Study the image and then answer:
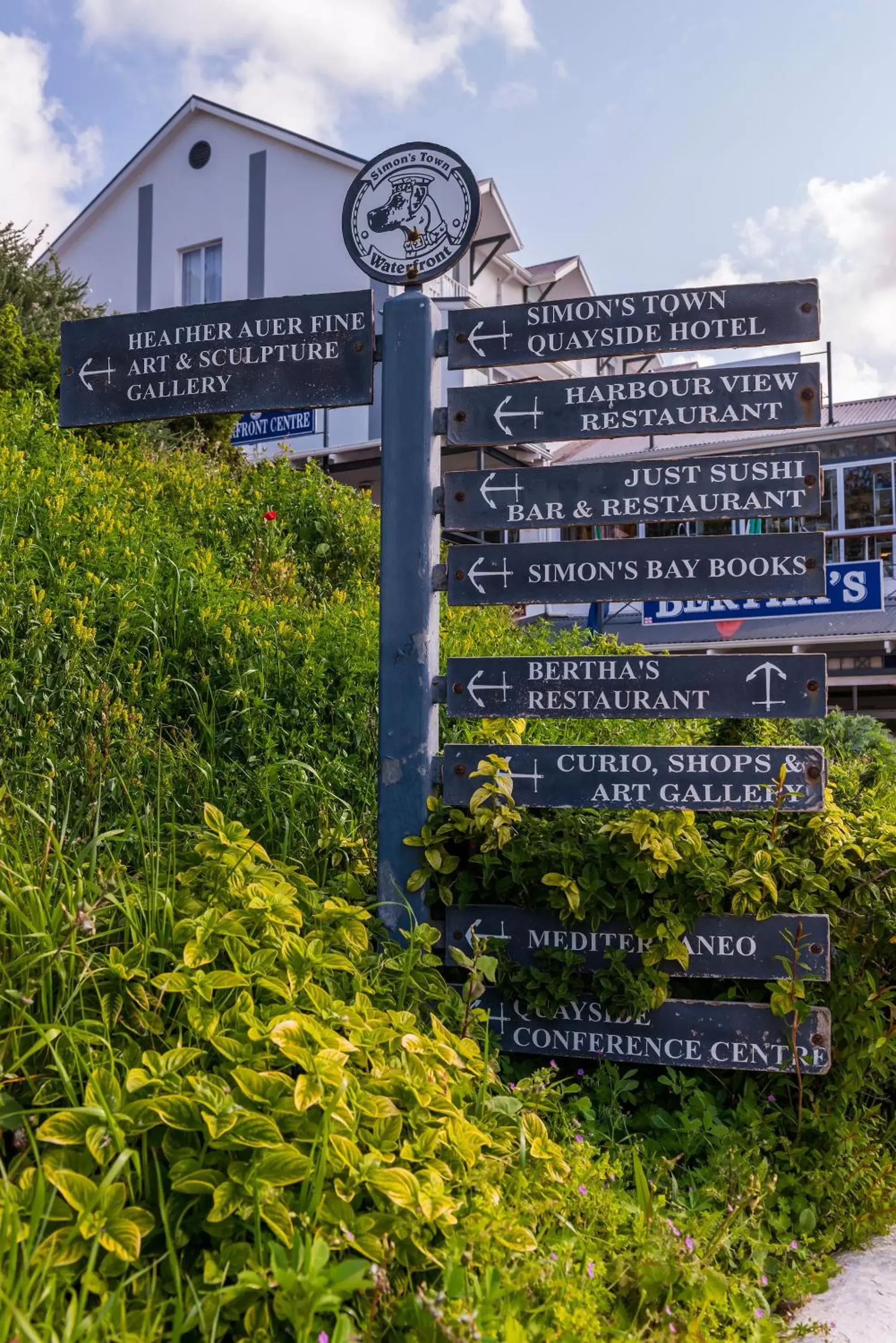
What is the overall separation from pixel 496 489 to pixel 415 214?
96cm

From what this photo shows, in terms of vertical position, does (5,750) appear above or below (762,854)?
above

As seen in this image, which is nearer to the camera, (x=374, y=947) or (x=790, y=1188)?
(x=790, y=1188)

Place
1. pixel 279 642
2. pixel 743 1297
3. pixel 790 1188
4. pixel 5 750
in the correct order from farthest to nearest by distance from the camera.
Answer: pixel 279 642 < pixel 5 750 < pixel 790 1188 < pixel 743 1297

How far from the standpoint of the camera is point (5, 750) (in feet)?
11.6

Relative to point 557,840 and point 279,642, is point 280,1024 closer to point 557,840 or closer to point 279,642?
point 557,840

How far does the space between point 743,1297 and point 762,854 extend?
3.64 ft

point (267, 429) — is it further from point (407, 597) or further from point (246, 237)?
point (407, 597)

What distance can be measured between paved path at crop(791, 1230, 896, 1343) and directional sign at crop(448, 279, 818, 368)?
101 inches

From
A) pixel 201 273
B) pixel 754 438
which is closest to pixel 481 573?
pixel 754 438

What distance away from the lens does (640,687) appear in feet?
10.2

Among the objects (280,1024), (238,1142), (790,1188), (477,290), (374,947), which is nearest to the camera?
(238,1142)

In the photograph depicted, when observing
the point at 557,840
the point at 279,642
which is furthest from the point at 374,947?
the point at 279,642

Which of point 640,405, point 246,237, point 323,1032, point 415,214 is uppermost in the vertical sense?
point 246,237

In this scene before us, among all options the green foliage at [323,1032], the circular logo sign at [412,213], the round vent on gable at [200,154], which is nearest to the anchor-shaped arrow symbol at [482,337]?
the circular logo sign at [412,213]
